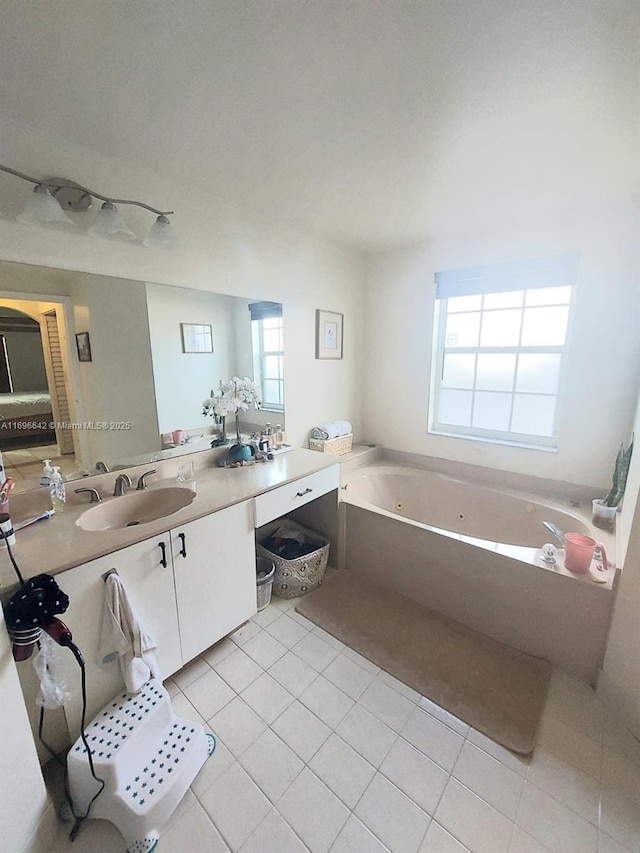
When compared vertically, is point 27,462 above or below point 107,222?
below

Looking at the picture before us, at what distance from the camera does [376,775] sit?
119cm

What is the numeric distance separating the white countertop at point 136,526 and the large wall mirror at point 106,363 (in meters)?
0.11

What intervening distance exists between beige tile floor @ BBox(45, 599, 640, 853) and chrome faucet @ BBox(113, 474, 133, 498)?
89cm

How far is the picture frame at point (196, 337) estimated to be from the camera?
1.88 metres

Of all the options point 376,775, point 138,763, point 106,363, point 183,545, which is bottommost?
point 376,775

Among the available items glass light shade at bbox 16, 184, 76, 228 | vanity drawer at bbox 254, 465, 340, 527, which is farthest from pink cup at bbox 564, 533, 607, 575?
glass light shade at bbox 16, 184, 76, 228

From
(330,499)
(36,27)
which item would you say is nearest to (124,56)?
(36,27)

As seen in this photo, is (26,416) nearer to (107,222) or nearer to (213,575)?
(107,222)

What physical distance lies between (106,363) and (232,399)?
27.2 inches

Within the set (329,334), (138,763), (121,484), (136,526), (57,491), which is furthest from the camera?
(329,334)

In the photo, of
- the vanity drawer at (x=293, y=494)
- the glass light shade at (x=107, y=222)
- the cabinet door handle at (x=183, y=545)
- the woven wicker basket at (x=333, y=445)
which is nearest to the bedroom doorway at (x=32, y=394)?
the glass light shade at (x=107, y=222)

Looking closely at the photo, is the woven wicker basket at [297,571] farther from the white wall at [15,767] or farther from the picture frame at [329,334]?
the picture frame at [329,334]

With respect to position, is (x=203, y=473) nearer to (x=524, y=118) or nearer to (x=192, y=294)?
(x=192, y=294)

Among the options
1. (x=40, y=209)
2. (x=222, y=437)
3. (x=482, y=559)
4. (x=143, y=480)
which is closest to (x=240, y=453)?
(x=222, y=437)
